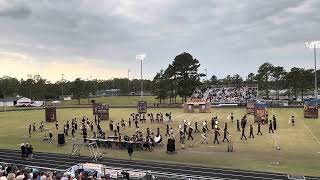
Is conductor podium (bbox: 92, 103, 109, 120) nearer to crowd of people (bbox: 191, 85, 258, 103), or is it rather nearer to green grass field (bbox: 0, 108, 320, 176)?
green grass field (bbox: 0, 108, 320, 176)

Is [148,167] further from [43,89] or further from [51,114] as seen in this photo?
[43,89]

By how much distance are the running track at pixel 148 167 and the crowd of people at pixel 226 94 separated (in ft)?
186

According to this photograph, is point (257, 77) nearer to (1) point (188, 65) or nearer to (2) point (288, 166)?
(1) point (188, 65)

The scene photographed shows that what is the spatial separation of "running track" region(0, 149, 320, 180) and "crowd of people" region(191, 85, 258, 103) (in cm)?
5681

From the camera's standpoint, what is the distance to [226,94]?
3632 inches

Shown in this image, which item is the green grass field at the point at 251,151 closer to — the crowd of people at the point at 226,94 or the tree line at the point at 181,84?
the crowd of people at the point at 226,94

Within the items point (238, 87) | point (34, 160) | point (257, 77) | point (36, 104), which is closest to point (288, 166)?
point (34, 160)

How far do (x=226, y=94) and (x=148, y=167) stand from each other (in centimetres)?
6792

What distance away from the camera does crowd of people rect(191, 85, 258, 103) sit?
3406 inches

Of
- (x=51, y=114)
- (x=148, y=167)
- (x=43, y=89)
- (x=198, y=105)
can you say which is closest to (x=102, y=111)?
(x=51, y=114)

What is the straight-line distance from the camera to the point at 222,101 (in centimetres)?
8531

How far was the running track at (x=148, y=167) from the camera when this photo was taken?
76.8 ft

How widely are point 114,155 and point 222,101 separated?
56.6m

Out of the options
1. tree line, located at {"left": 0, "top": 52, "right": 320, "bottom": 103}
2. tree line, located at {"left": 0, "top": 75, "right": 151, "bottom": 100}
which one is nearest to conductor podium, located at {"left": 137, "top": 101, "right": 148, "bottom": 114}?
tree line, located at {"left": 0, "top": 52, "right": 320, "bottom": 103}
